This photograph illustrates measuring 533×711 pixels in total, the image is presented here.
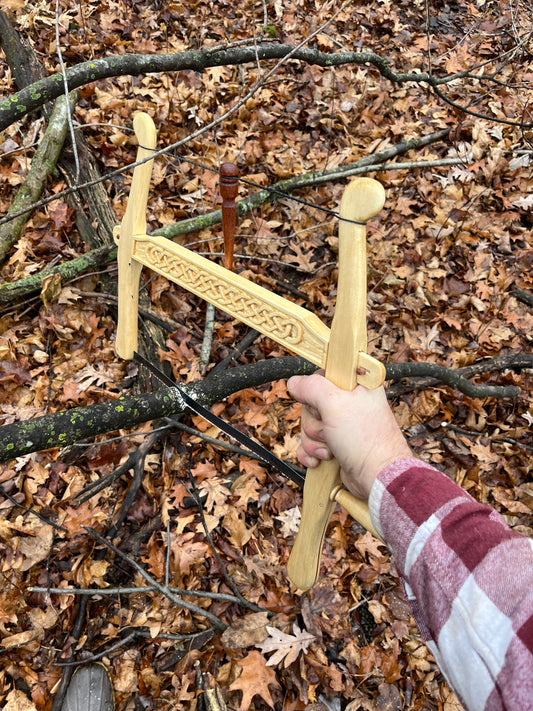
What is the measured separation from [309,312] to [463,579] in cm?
80

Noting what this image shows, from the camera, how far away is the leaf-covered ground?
7.91ft

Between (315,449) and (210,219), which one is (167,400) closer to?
(315,449)

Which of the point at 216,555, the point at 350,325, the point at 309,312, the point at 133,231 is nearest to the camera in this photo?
the point at 350,325

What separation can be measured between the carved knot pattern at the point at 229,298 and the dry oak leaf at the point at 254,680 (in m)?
1.80

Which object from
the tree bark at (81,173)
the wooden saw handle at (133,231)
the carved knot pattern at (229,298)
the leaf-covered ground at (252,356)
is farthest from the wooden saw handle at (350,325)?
the tree bark at (81,173)

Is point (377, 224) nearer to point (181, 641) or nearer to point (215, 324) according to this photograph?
point (215, 324)

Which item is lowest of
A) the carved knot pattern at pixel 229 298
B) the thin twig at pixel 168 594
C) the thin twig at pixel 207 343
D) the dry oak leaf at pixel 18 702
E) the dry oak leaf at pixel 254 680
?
the dry oak leaf at pixel 18 702

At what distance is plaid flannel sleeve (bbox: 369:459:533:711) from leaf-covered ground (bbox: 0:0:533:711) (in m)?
0.91

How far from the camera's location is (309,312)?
1.44 m

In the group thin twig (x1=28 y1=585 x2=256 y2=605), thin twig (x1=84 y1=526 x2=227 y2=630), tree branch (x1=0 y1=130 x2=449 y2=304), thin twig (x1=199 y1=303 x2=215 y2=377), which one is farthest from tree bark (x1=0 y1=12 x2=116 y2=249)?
thin twig (x1=28 y1=585 x2=256 y2=605)

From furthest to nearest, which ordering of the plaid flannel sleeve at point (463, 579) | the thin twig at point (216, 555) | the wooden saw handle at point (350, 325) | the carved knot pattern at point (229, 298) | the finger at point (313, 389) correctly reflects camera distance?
the thin twig at point (216, 555) < the carved knot pattern at point (229, 298) < the finger at point (313, 389) < the wooden saw handle at point (350, 325) < the plaid flannel sleeve at point (463, 579)

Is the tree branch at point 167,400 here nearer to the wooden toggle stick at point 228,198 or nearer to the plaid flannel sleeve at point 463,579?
the wooden toggle stick at point 228,198

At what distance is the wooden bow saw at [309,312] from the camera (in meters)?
1.29

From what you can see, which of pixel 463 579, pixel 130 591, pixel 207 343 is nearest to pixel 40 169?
pixel 207 343
